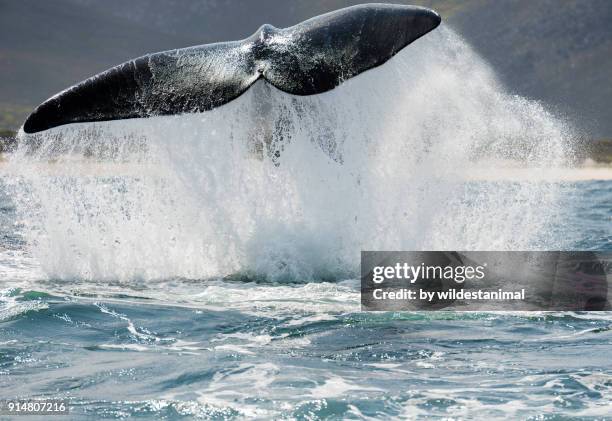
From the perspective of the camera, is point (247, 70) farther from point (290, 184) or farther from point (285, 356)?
point (285, 356)

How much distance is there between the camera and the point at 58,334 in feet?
28.5

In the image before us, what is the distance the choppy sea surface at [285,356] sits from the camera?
6531 mm

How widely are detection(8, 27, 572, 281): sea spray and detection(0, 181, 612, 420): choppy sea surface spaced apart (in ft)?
3.20

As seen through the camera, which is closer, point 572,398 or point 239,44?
point 572,398

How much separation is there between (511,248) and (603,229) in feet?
29.6

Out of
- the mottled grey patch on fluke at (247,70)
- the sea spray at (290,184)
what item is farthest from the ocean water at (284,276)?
the mottled grey patch on fluke at (247,70)

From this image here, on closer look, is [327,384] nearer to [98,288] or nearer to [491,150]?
[98,288]

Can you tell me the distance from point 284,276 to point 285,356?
3.59m

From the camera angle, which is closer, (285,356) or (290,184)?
(285,356)

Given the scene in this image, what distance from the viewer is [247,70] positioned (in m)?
9.78

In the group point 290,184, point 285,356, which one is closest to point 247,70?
point 290,184

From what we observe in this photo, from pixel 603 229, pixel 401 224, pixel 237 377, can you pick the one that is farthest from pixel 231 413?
pixel 603 229

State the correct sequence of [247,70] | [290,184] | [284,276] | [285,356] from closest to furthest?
[285,356], [247,70], [284,276], [290,184]

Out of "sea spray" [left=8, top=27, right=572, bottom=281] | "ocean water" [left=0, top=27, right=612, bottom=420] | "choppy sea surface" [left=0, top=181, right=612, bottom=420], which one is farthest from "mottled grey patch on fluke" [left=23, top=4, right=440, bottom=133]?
"choppy sea surface" [left=0, top=181, right=612, bottom=420]
